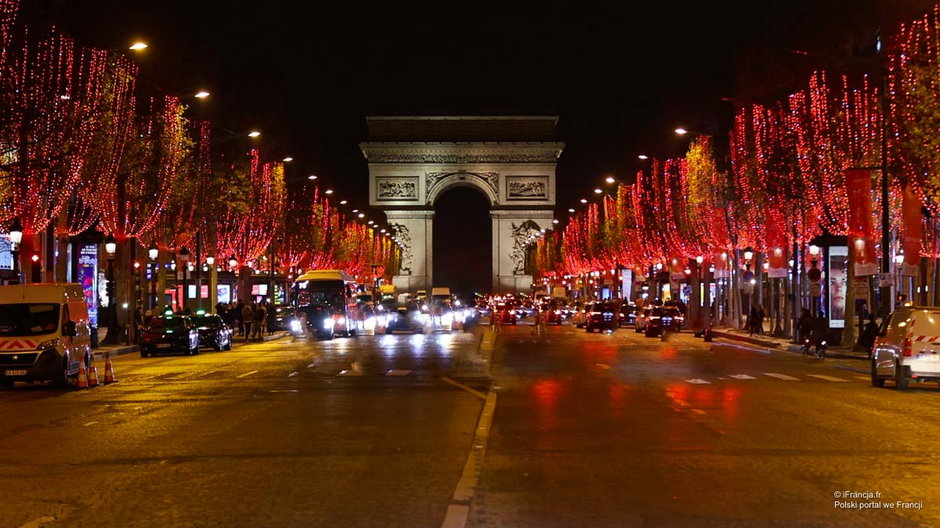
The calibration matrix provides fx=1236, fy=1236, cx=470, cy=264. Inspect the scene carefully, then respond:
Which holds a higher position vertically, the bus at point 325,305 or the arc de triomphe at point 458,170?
the arc de triomphe at point 458,170

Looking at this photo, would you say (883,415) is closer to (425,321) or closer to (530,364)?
(530,364)

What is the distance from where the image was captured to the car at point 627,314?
77688mm

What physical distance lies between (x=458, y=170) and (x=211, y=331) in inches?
4023

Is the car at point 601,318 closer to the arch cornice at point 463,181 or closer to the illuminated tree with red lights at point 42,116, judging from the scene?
the illuminated tree with red lights at point 42,116

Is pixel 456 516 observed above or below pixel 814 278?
below

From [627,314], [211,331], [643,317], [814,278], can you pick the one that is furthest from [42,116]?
[627,314]

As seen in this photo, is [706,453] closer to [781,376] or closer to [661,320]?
[781,376]

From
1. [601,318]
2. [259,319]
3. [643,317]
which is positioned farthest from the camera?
[601,318]

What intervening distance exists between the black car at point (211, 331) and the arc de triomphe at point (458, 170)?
99.3m

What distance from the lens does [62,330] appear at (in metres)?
26.4

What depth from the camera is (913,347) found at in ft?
80.3

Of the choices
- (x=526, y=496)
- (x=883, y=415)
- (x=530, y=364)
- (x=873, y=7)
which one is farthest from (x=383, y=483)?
(x=873, y=7)

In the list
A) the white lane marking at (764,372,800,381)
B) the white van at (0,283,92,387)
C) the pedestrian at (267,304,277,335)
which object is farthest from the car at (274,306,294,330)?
the white van at (0,283,92,387)

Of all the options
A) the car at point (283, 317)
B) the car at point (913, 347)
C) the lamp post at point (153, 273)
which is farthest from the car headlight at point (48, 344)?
the car at point (283, 317)
